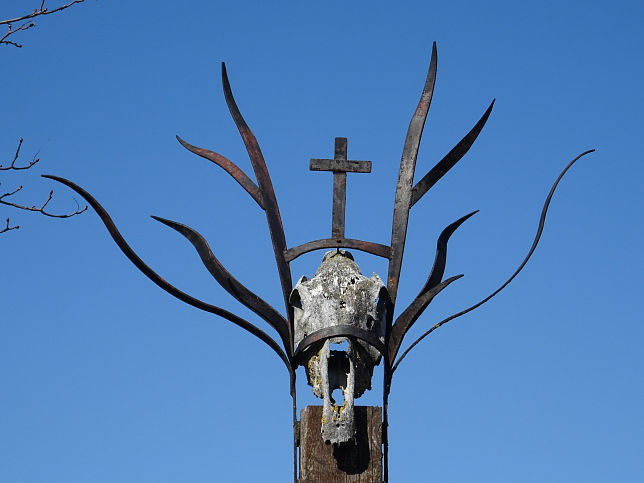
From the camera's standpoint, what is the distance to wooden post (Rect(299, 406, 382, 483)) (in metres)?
8.29

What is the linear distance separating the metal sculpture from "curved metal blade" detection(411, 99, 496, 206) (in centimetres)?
1

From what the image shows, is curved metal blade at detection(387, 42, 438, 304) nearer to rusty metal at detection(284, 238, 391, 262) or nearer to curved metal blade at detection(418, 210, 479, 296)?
rusty metal at detection(284, 238, 391, 262)

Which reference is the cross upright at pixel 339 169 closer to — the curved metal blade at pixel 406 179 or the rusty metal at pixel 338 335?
the curved metal blade at pixel 406 179

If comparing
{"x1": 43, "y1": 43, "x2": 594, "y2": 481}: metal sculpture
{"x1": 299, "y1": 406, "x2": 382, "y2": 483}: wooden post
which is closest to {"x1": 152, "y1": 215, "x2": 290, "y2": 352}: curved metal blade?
{"x1": 43, "y1": 43, "x2": 594, "y2": 481}: metal sculpture

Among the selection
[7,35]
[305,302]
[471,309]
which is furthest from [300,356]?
[7,35]

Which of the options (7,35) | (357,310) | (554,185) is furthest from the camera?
(554,185)

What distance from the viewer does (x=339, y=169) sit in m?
9.41

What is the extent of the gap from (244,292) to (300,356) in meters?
0.64

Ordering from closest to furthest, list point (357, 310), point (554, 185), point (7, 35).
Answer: point (7, 35) < point (357, 310) < point (554, 185)

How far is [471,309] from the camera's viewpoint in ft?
29.4

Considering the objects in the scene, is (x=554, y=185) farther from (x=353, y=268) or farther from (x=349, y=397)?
(x=349, y=397)

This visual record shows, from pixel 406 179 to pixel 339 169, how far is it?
525mm

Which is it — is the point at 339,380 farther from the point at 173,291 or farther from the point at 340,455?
the point at 173,291

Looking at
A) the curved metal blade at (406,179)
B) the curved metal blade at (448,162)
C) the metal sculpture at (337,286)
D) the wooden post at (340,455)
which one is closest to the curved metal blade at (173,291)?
the metal sculpture at (337,286)
